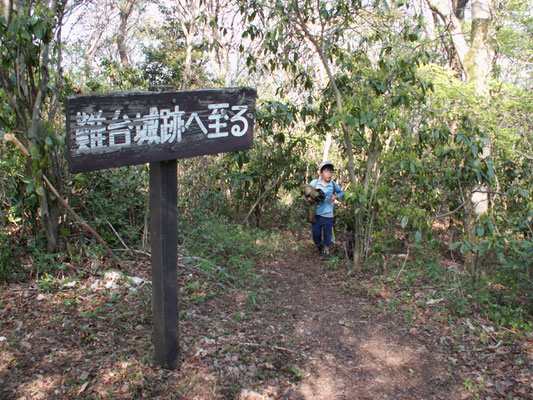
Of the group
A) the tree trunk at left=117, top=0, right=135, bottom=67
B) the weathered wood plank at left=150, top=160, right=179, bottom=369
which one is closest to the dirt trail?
the weathered wood plank at left=150, top=160, right=179, bottom=369

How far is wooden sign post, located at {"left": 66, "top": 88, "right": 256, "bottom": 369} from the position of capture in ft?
8.38

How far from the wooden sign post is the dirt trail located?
120 centimetres

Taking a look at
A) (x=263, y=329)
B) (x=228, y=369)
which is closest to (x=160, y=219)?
(x=228, y=369)

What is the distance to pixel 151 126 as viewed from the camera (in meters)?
2.74

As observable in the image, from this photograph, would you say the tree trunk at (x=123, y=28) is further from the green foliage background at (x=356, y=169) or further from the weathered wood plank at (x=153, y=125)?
the weathered wood plank at (x=153, y=125)

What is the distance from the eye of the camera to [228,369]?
10.8 feet

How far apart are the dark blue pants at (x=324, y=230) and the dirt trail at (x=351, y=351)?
113cm

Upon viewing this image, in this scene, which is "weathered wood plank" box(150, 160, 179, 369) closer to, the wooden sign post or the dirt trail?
the wooden sign post

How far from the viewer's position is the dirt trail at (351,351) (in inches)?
130

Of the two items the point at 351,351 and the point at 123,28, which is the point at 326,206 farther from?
the point at 123,28

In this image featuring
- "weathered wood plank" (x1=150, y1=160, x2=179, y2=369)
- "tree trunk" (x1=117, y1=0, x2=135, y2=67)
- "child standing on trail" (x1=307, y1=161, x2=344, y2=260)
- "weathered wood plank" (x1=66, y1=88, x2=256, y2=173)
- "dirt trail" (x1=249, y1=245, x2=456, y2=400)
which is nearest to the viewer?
"weathered wood plank" (x1=66, y1=88, x2=256, y2=173)

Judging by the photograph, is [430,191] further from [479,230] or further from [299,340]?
[299,340]

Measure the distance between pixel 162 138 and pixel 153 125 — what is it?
0.32ft

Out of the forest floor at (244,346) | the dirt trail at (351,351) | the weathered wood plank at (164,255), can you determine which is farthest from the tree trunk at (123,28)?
the weathered wood plank at (164,255)
